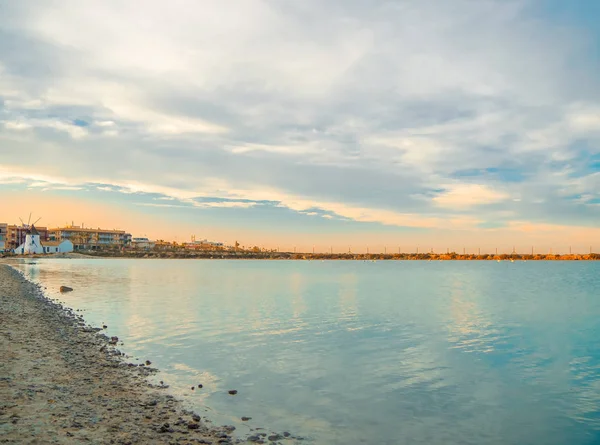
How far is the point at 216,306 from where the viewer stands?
1679 inches

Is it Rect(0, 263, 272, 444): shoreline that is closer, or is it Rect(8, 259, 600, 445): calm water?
Rect(0, 263, 272, 444): shoreline

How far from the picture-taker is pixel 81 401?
12633 mm

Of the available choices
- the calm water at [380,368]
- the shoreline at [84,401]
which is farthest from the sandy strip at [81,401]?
the calm water at [380,368]

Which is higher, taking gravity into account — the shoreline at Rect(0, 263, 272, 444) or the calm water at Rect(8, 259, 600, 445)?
the shoreline at Rect(0, 263, 272, 444)

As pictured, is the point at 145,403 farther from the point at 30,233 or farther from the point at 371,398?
the point at 30,233

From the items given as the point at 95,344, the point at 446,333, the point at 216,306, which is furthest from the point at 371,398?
the point at 216,306

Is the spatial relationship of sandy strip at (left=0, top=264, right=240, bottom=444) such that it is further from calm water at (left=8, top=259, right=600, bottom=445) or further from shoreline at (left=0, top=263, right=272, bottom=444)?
calm water at (left=8, top=259, right=600, bottom=445)

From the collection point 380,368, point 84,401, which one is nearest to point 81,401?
point 84,401

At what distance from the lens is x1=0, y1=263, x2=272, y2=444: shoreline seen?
10352mm

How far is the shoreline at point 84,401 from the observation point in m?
10.4

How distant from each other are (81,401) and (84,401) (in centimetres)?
9

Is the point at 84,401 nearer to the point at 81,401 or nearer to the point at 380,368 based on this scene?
the point at 81,401

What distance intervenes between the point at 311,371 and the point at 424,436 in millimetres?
7475

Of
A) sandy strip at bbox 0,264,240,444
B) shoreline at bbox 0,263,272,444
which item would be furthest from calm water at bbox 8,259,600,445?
sandy strip at bbox 0,264,240,444
